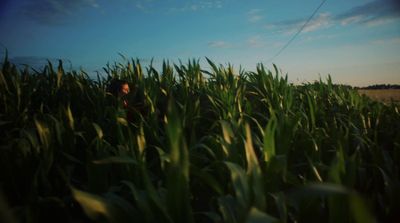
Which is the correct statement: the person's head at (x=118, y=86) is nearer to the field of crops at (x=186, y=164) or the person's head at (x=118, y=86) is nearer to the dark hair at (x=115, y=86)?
the dark hair at (x=115, y=86)

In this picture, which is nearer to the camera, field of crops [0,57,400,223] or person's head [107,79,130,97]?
field of crops [0,57,400,223]

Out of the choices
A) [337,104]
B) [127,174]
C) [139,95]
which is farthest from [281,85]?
[127,174]

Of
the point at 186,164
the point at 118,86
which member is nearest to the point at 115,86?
the point at 118,86

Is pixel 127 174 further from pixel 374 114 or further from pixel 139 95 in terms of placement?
pixel 374 114

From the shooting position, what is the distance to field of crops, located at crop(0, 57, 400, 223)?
3.02ft

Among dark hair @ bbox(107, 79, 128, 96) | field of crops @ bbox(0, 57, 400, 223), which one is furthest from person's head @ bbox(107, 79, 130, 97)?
field of crops @ bbox(0, 57, 400, 223)

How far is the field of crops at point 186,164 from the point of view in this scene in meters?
0.92

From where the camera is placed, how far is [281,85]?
10.5 ft

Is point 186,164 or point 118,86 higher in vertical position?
point 118,86

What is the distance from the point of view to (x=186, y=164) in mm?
890

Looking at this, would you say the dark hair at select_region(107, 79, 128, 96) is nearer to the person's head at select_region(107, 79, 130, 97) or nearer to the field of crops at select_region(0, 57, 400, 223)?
the person's head at select_region(107, 79, 130, 97)

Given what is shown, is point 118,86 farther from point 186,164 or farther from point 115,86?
point 186,164

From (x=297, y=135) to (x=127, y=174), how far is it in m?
1.20

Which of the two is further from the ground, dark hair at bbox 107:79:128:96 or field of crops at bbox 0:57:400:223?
dark hair at bbox 107:79:128:96
